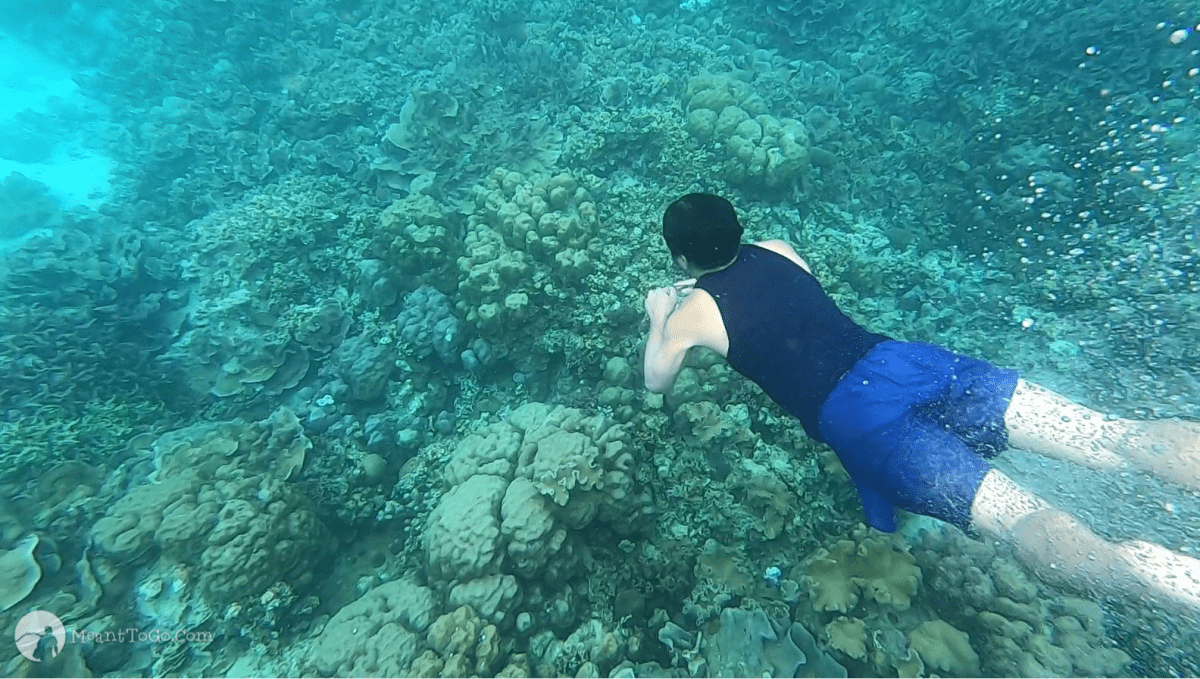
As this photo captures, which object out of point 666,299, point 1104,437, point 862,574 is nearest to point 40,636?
point 666,299

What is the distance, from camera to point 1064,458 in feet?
8.98

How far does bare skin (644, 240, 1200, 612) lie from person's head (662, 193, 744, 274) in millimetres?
139

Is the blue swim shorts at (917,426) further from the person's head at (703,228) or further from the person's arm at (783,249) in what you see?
the person's head at (703,228)

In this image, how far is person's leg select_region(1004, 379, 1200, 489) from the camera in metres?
2.60

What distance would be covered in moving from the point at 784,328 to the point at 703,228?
2.29ft

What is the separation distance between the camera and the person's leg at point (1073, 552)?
223 cm

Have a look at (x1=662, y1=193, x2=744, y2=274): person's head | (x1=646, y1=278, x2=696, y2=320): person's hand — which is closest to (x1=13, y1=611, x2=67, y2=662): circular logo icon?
(x1=646, y1=278, x2=696, y2=320): person's hand

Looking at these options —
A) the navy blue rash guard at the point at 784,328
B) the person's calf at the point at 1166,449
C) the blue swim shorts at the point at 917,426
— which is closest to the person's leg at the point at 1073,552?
the blue swim shorts at the point at 917,426

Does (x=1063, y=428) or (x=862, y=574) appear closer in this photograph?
(x=1063, y=428)

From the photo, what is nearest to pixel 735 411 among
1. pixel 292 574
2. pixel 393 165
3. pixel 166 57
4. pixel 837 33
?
pixel 292 574

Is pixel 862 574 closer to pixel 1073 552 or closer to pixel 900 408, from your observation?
pixel 1073 552

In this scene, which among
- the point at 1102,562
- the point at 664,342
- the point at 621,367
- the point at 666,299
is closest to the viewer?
the point at 1102,562

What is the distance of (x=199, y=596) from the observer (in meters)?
3.60

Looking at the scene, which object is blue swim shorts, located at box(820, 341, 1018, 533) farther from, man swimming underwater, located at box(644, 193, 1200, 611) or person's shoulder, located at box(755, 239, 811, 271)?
person's shoulder, located at box(755, 239, 811, 271)
